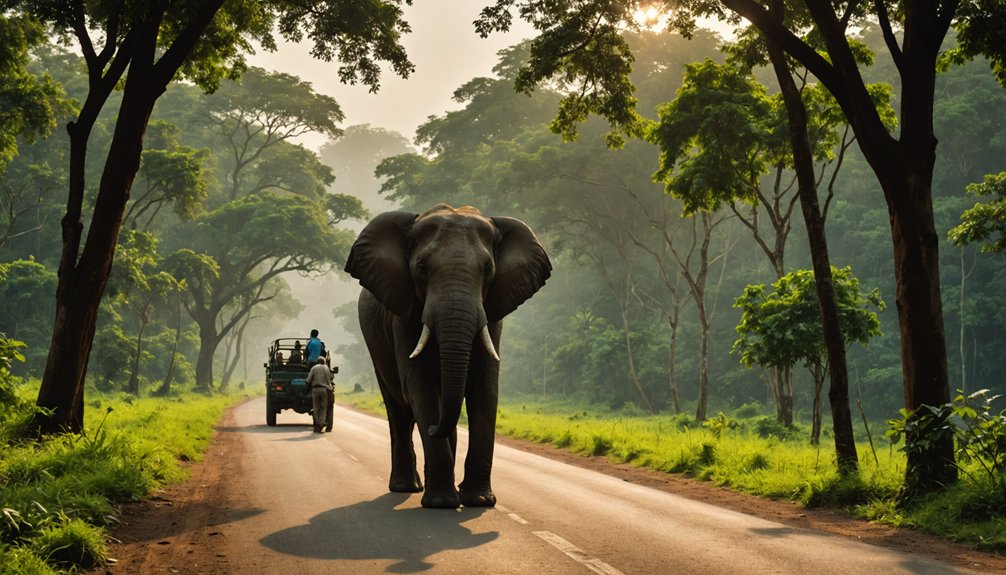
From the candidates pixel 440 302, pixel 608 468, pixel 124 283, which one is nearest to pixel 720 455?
pixel 608 468

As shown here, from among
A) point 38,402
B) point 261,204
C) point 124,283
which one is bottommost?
point 38,402

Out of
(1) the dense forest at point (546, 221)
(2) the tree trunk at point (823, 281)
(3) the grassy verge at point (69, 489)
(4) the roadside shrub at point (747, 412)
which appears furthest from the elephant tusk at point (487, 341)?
(4) the roadside shrub at point (747, 412)

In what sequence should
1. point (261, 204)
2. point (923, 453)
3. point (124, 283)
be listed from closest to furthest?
point (923, 453) < point (124, 283) < point (261, 204)

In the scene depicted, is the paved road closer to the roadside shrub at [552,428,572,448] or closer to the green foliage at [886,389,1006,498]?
the green foliage at [886,389,1006,498]

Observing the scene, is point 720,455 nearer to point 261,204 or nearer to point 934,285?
point 934,285

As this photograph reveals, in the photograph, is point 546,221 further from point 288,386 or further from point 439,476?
point 439,476

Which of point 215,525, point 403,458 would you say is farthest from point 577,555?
point 403,458

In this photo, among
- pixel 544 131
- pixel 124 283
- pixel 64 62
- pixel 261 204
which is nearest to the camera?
→ pixel 124 283

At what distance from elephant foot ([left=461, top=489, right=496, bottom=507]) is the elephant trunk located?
1045mm

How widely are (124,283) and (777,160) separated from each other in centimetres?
2647

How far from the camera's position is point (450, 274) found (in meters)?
9.30

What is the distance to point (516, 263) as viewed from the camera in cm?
1016

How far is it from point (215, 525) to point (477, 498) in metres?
2.78

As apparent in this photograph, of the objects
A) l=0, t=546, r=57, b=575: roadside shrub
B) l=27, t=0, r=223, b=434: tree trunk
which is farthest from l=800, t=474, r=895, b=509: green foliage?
l=27, t=0, r=223, b=434: tree trunk
